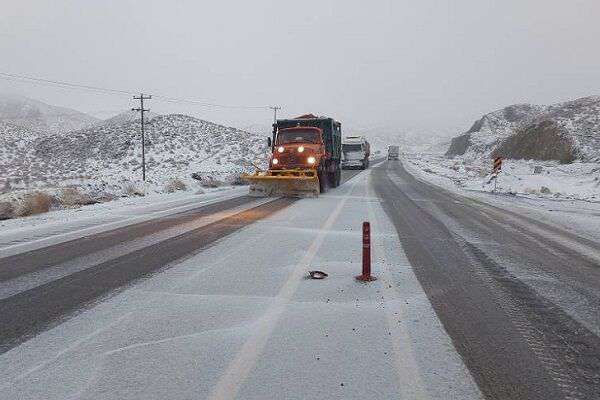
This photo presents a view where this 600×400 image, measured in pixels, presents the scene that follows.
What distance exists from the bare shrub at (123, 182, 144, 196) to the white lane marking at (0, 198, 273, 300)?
24.8 ft

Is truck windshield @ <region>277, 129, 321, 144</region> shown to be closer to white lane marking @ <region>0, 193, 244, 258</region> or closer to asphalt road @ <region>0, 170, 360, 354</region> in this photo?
white lane marking @ <region>0, 193, 244, 258</region>

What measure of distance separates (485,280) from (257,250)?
3604mm

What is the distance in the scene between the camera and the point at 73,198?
14.2 meters

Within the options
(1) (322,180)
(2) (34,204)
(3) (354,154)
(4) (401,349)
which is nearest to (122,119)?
(3) (354,154)

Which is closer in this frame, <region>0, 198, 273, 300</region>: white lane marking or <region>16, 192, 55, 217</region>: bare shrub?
<region>0, 198, 273, 300</region>: white lane marking

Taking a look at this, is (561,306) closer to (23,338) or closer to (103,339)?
(103,339)

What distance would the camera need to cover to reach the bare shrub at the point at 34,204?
11.9m

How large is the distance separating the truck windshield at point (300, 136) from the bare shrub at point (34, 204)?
9206 mm

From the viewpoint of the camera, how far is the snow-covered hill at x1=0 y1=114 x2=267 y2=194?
4841cm

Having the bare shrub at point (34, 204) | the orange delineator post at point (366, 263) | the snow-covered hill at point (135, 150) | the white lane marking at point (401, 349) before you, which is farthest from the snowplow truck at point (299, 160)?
the snow-covered hill at point (135, 150)

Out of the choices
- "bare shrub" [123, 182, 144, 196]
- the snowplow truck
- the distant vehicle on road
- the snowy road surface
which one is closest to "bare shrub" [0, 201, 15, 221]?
the snowy road surface

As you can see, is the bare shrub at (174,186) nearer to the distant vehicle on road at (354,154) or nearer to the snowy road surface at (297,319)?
the snowy road surface at (297,319)

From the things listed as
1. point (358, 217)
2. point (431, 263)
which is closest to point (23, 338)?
point (431, 263)

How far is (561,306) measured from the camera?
193 inches
